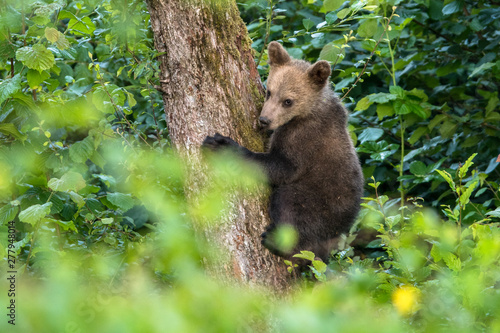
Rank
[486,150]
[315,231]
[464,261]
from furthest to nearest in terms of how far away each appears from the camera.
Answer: [486,150]
[315,231]
[464,261]

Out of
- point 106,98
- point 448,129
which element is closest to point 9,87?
point 106,98

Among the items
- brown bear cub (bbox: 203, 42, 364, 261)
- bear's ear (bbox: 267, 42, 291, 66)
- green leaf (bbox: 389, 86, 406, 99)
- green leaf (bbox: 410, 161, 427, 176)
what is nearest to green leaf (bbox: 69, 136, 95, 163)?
brown bear cub (bbox: 203, 42, 364, 261)

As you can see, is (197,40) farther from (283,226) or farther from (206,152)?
(283,226)

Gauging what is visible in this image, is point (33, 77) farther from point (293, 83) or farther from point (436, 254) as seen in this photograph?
point (436, 254)

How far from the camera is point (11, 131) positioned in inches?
136

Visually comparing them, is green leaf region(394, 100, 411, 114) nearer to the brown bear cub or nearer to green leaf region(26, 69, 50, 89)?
the brown bear cub

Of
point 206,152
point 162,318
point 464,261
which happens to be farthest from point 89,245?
point 162,318

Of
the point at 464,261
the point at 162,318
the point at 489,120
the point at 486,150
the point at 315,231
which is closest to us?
the point at 162,318

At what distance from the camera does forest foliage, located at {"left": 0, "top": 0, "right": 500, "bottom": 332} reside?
1.34m

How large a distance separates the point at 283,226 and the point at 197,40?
132 centimetres

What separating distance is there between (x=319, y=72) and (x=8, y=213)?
2.60 m

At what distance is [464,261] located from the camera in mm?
2615

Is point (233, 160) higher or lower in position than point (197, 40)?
lower

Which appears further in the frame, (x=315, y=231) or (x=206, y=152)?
(x=315, y=231)
